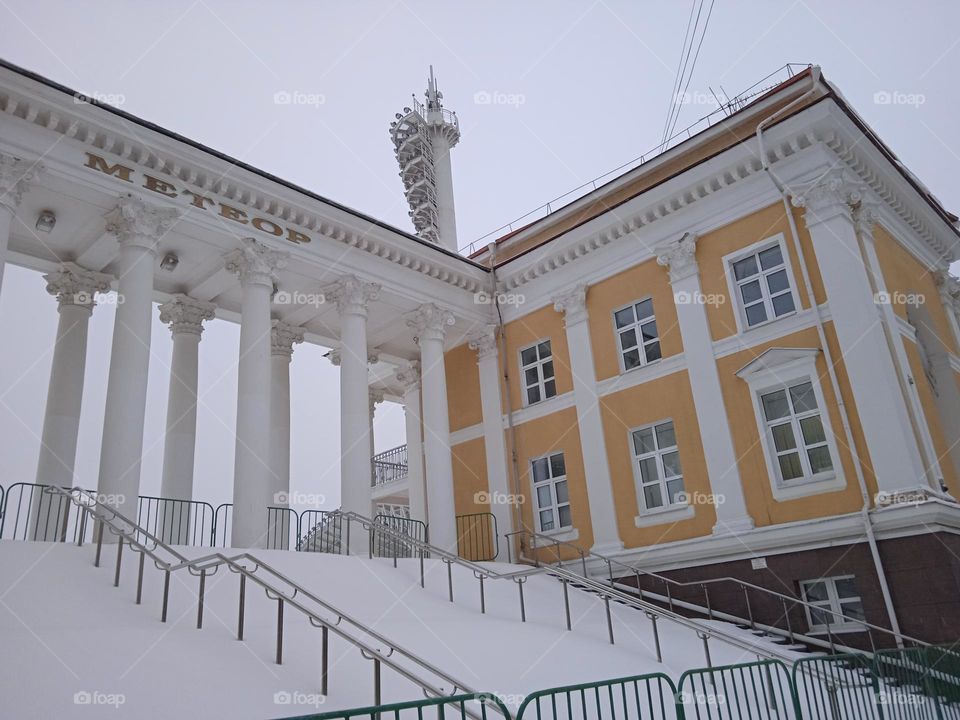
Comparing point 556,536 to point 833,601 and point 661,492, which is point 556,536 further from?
point 833,601

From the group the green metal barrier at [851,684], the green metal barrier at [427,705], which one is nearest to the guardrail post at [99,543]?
the green metal barrier at [427,705]

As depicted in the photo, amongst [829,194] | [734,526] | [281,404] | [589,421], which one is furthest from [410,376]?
[829,194]

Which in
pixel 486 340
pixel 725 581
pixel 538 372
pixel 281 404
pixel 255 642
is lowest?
pixel 255 642

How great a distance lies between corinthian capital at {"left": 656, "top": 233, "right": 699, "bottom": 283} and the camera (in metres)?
17.0

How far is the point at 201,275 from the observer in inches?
697

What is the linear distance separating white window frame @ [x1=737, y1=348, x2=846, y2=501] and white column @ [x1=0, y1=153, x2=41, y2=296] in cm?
1386

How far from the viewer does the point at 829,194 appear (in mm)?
15070

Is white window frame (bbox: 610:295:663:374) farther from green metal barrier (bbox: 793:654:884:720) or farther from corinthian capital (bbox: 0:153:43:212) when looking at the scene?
corinthian capital (bbox: 0:153:43:212)

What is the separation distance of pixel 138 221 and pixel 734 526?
13.0 meters

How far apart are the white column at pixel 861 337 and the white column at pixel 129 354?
42.2 ft

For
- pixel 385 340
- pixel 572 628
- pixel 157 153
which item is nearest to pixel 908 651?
pixel 572 628

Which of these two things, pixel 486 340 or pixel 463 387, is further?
pixel 463 387

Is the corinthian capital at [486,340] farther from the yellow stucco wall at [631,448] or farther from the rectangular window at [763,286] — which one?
the rectangular window at [763,286]

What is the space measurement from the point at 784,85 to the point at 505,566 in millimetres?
12313
